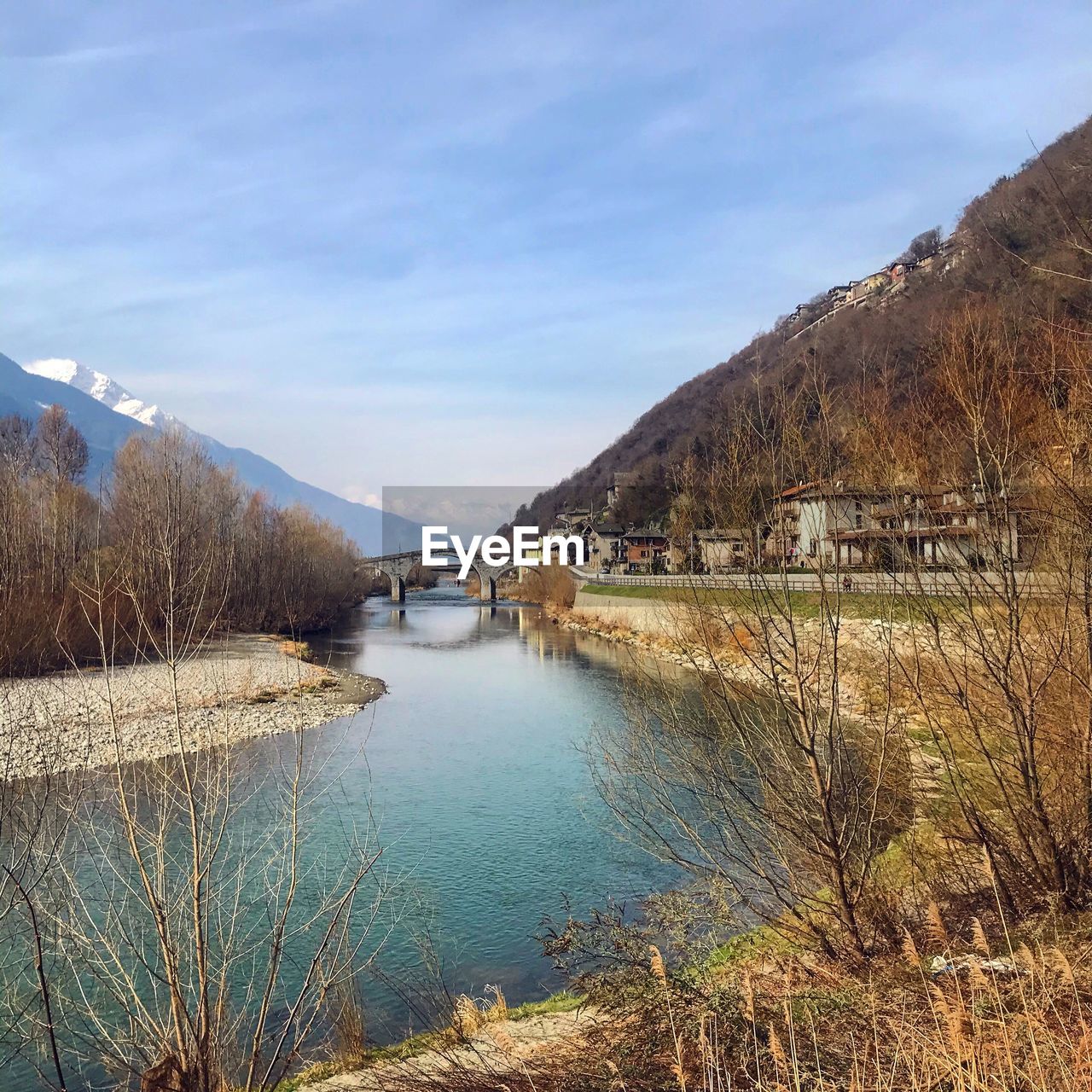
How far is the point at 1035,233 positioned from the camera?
50.6 m

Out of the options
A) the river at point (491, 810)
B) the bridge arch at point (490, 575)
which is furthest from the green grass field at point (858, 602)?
the bridge arch at point (490, 575)

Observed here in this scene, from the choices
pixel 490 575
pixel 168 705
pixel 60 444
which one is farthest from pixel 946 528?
pixel 490 575

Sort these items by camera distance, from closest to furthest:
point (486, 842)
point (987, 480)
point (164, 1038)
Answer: point (164, 1038) → point (987, 480) → point (486, 842)

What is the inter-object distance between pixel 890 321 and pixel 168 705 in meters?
58.6

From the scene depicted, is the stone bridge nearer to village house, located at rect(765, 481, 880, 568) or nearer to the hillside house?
the hillside house

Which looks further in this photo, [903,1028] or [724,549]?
[724,549]

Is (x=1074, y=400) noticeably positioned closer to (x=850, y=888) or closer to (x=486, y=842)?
(x=850, y=888)

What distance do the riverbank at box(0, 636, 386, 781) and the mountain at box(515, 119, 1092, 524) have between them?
9.52m

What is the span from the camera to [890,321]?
6222cm

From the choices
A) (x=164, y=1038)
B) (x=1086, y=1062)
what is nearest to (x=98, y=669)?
(x=164, y=1038)

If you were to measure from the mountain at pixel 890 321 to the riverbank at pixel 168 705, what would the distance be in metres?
9.52

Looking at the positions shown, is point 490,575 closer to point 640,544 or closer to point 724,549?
point 640,544

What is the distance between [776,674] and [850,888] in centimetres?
141

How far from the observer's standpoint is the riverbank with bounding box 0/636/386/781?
1381cm
